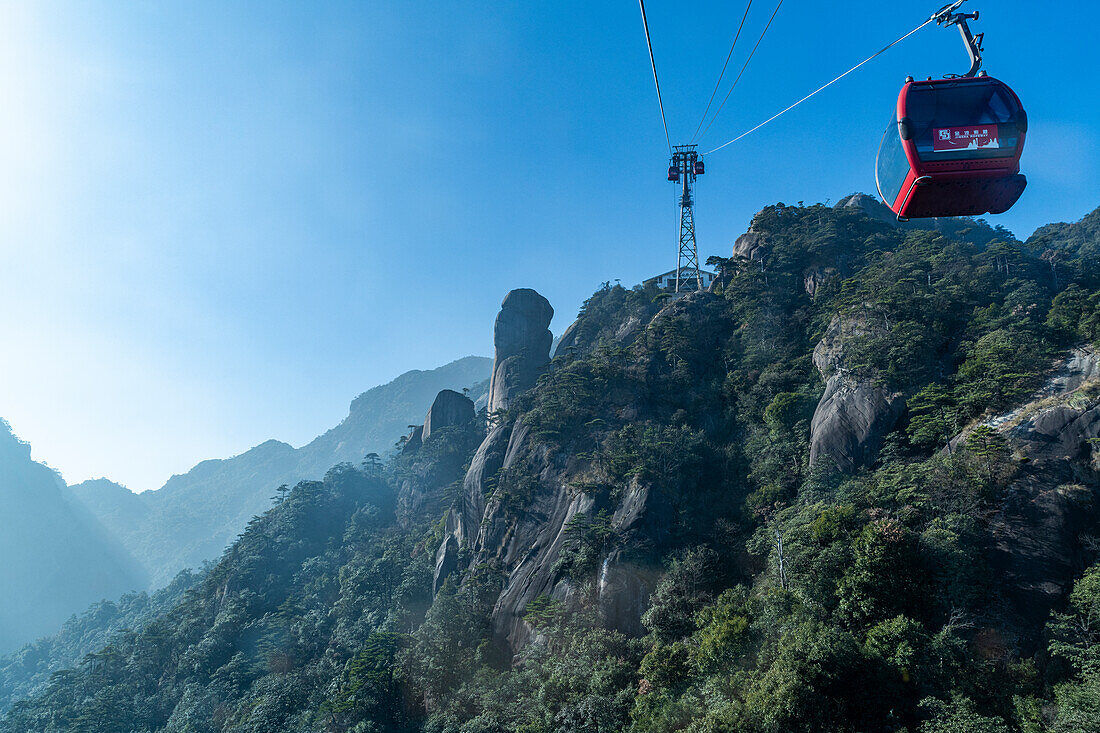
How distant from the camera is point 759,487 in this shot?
27719 mm

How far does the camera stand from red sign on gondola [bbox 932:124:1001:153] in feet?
23.5

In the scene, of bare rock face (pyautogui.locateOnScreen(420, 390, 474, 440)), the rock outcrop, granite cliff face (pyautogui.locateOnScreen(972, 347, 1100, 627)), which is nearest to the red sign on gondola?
the rock outcrop

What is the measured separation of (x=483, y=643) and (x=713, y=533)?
14712mm

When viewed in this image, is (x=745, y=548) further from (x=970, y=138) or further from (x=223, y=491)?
(x=223, y=491)

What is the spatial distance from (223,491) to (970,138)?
213105 mm

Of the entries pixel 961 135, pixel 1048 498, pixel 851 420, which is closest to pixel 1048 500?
pixel 1048 498

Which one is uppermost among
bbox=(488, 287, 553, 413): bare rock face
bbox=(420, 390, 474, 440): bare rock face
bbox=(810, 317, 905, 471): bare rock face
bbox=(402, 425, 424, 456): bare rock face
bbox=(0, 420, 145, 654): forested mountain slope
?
bbox=(488, 287, 553, 413): bare rock face

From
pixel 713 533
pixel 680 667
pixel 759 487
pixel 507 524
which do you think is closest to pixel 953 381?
pixel 759 487

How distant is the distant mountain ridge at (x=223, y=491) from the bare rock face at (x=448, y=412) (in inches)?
2629

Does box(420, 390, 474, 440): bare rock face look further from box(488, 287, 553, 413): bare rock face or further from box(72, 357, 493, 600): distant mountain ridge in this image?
box(72, 357, 493, 600): distant mountain ridge

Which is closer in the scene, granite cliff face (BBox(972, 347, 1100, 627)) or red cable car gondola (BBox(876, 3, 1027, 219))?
red cable car gondola (BBox(876, 3, 1027, 219))

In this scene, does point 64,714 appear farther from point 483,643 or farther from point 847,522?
point 847,522

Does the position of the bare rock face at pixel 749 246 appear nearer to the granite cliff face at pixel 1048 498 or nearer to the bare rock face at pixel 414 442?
the granite cliff face at pixel 1048 498

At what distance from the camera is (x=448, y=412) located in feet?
215
